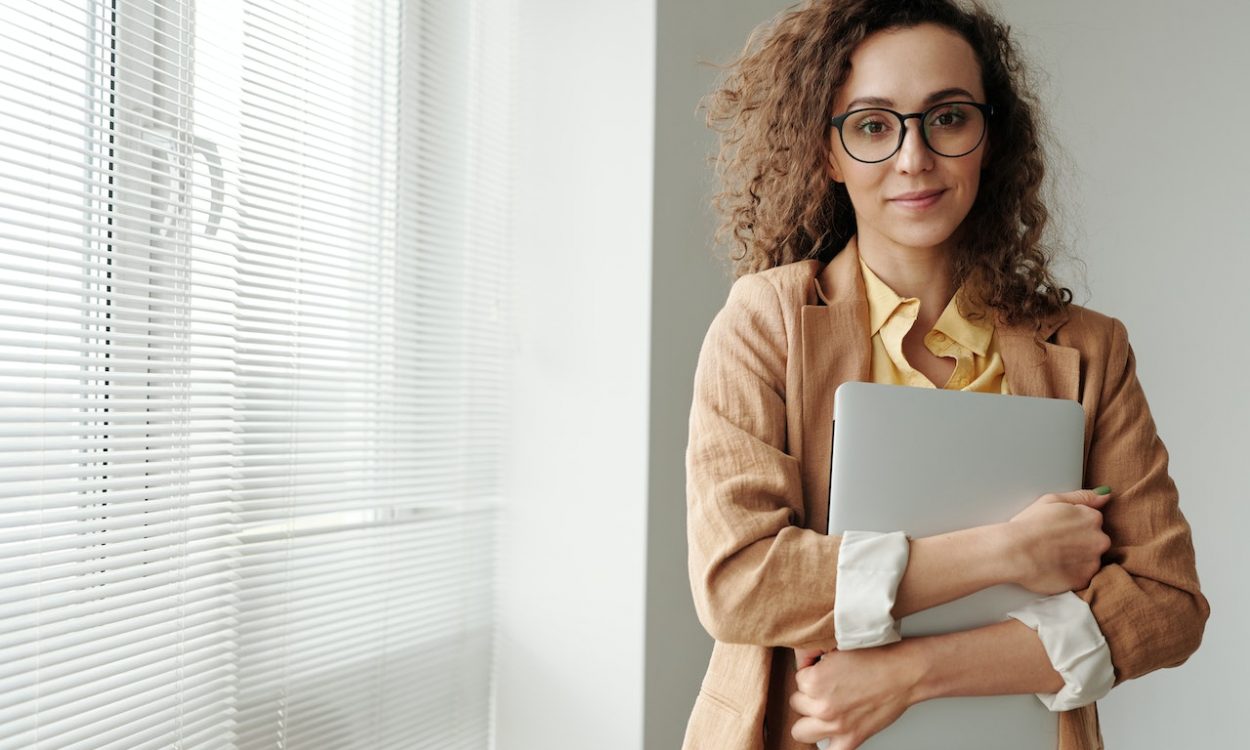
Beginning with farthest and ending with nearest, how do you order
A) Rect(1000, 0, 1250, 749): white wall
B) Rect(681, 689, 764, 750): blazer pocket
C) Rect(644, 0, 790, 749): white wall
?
1. Rect(1000, 0, 1250, 749): white wall
2. Rect(644, 0, 790, 749): white wall
3. Rect(681, 689, 764, 750): blazer pocket

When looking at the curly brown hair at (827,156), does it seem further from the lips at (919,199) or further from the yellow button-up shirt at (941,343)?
the lips at (919,199)

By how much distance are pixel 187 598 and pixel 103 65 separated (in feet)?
2.62

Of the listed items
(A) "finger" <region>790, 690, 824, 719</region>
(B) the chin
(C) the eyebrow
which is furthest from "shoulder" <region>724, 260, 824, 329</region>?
(A) "finger" <region>790, 690, 824, 719</region>

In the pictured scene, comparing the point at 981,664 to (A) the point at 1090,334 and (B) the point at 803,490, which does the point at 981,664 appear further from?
(A) the point at 1090,334

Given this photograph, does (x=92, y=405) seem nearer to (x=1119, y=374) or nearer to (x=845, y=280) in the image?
(x=845, y=280)

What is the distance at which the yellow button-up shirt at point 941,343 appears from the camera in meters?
1.33

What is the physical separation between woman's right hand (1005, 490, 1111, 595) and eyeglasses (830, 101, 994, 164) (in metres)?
0.47

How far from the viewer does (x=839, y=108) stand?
1359 millimetres

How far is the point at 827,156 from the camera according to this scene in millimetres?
1425

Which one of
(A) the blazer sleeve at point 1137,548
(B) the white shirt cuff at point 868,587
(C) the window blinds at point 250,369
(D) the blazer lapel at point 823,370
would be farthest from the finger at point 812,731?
(C) the window blinds at point 250,369

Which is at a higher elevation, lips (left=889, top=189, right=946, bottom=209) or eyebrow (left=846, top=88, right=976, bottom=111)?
eyebrow (left=846, top=88, right=976, bottom=111)

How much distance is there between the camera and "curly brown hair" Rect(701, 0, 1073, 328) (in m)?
1.36

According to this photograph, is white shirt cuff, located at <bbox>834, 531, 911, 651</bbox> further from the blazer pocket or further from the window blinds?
the window blinds

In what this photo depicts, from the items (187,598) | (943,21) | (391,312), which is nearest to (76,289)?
(187,598)
